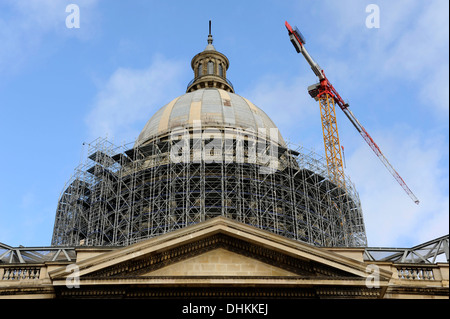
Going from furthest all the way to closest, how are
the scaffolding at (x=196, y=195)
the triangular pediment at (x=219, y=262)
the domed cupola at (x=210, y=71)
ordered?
the domed cupola at (x=210, y=71) → the scaffolding at (x=196, y=195) → the triangular pediment at (x=219, y=262)

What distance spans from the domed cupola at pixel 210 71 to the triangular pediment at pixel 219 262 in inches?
1696

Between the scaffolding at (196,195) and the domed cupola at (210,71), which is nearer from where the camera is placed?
the scaffolding at (196,195)

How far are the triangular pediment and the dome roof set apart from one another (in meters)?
28.2

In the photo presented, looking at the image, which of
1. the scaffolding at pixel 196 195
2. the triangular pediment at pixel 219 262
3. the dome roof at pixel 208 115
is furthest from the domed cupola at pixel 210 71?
the triangular pediment at pixel 219 262

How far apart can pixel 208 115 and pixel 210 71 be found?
A: 16.9 m

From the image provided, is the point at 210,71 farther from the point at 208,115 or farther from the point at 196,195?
the point at 196,195

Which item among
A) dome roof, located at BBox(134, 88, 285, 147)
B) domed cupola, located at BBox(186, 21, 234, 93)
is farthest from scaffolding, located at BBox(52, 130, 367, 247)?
domed cupola, located at BBox(186, 21, 234, 93)

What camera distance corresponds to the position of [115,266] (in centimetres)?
2231

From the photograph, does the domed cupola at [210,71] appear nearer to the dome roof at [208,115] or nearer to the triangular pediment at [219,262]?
the dome roof at [208,115]

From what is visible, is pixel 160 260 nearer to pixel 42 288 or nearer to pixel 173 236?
pixel 173 236

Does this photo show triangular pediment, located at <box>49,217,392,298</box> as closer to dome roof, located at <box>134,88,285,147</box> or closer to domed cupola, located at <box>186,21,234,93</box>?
dome roof, located at <box>134,88,285,147</box>

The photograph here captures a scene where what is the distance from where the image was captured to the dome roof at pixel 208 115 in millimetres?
51844

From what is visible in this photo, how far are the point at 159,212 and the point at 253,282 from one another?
2179 cm

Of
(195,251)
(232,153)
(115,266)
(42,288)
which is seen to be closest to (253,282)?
(195,251)
